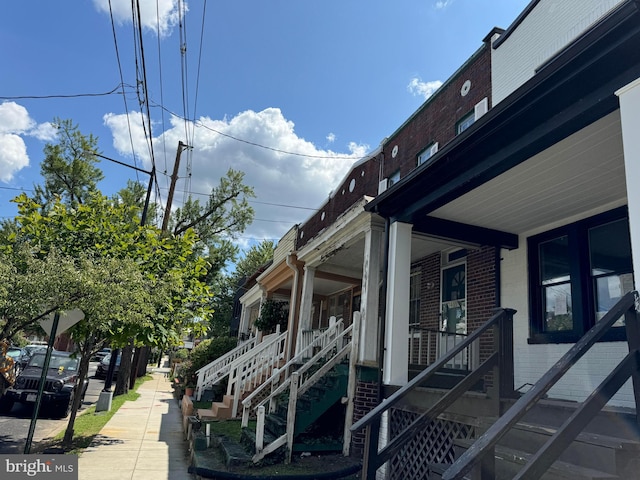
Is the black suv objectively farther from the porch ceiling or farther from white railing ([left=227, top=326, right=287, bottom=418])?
the porch ceiling

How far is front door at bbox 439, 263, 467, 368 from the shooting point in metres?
8.20

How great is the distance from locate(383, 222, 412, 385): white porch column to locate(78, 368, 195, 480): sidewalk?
132 inches

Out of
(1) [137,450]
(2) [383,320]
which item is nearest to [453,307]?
(2) [383,320]

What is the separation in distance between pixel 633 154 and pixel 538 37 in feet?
17.7

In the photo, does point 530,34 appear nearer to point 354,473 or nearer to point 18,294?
point 354,473

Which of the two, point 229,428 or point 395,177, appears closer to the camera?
point 229,428

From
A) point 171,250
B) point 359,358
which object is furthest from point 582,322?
point 171,250

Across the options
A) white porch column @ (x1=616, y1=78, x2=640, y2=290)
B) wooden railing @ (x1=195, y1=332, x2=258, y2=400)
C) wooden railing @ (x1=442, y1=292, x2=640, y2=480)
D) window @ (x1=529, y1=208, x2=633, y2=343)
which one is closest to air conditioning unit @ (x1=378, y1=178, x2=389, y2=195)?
window @ (x1=529, y1=208, x2=633, y2=343)

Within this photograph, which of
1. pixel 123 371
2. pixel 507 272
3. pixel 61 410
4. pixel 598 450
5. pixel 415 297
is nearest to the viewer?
pixel 598 450

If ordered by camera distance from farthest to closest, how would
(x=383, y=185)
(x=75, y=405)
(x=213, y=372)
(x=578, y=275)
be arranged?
(x=213, y=372), (x=383, y=185), (x=75, y=405), (x=578, y=275)

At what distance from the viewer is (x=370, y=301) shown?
7590 mm

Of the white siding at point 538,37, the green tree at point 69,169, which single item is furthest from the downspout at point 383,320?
the green tree at point 69,169

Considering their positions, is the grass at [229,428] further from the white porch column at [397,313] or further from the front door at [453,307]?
the front door at [453,307]

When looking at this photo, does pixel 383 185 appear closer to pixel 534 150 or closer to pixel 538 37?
pixel 538 37
